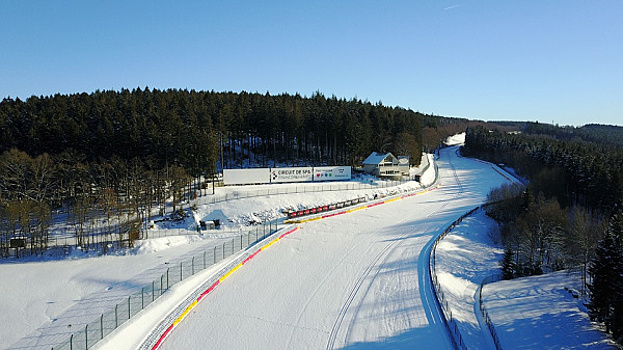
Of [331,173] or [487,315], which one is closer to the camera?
[487,315]

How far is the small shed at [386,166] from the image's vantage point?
52.7 meters

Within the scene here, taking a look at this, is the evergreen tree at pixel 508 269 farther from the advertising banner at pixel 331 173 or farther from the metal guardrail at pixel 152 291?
the advertising banner at pixel 331 173

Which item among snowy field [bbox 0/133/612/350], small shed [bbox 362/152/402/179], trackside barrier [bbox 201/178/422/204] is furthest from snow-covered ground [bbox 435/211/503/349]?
small shed [bbox 362/152/402/179]

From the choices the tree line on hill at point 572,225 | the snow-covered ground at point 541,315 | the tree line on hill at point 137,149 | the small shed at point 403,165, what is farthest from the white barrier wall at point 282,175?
the snow-covered ground at point 541,315

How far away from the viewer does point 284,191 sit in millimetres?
42281

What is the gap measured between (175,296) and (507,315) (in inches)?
712

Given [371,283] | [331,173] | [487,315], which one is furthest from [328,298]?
[331,173]

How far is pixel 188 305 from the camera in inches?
671

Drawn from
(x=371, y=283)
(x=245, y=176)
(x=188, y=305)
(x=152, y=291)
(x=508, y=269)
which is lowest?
(x=508, y=269)

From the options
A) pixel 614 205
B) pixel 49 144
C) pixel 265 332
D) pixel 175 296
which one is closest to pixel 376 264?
pixel 265 332

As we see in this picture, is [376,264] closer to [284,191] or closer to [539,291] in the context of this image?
[539,291]

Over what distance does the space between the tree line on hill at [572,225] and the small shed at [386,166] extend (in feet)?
43.3

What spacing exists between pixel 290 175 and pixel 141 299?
31.7m

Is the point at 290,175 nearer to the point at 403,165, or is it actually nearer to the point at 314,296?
the point at 403,165
